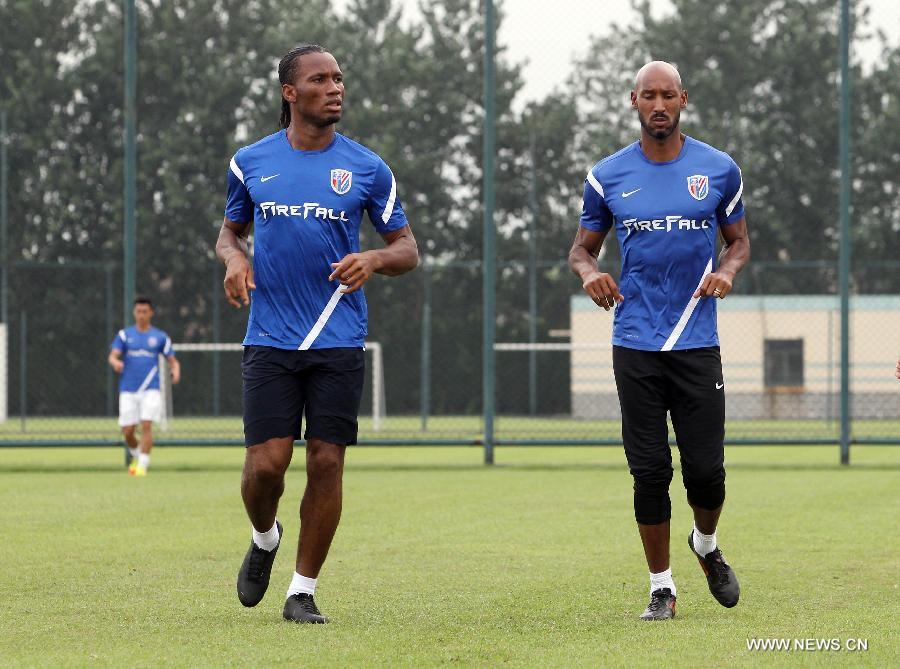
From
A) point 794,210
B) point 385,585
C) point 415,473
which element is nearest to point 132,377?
point 415,473

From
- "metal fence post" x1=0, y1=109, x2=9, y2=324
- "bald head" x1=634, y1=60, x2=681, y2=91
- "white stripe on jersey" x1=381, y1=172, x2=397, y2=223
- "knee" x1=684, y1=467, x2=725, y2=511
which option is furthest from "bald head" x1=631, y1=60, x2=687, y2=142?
"metal fence post" x1=0, y1=109, x2=9, y2=324

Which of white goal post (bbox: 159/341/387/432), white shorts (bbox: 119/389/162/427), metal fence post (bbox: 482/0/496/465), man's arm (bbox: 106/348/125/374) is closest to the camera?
white shorts (bbox: 119/389/162/427)

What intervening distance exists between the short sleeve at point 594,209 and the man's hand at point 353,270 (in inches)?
39.3

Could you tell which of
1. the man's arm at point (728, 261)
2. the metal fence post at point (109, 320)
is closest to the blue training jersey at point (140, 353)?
the metal fence post at point (109, 320)

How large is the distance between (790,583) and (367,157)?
111 inches

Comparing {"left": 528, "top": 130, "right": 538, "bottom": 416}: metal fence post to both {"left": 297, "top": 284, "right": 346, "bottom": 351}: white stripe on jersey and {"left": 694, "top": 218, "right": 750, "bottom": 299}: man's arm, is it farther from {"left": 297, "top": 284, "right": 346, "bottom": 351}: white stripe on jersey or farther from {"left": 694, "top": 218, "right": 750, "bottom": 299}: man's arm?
{"left": 297, "top": 284, "right": 346, "bottom": 351}: white stripe on jersey

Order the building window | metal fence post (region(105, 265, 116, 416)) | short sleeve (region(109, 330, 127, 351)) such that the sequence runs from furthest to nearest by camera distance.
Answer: the building window < metal fence post (region(105, 265, 116, 416)) < short sleeve (region(109, 330, 127, 351))

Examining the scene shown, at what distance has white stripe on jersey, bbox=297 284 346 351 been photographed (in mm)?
6551

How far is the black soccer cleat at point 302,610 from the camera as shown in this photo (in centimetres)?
638

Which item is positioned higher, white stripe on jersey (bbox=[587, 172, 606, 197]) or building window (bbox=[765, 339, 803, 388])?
white stripe on jersey (bbox=[587, 172, 606, 197])

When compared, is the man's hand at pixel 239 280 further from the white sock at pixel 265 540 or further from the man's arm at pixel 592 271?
the man's arm at pixel 592 271

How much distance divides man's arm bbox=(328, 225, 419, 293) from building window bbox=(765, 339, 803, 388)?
24055 millimetres

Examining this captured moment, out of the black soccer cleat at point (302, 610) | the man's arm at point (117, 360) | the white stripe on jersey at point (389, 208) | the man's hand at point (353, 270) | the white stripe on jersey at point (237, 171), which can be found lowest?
the black soccer cleat at point (302, 610)

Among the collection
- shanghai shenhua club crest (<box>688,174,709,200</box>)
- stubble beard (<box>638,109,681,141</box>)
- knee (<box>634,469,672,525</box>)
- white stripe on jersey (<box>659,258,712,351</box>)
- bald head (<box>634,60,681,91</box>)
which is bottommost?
knee (<box>634,469,672,525</box>)
